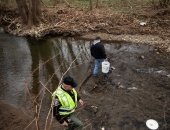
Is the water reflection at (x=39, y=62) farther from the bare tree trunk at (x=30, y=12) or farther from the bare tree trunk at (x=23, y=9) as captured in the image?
the bare tree trunk at (x=23, y=9)

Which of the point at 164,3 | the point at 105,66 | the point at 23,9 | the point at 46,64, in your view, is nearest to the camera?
the point at 105,66

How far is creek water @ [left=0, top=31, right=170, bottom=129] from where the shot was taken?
698 centimetres

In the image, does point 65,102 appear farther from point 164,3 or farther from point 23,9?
point 164,3

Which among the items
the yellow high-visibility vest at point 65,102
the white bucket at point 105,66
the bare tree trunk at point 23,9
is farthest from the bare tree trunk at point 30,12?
the yellow high-visibility vest at point 65,102

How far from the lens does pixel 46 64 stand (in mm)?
8789

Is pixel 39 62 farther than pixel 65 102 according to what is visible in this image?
Yes

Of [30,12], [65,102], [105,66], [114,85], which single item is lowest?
[114,85]

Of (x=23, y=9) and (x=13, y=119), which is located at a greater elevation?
(x=23, y=9)

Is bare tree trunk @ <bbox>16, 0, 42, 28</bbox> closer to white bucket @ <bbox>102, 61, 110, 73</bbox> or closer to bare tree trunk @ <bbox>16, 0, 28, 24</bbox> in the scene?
bare tree trunk @ <bbox>16, 0, 28, 24</bbox>

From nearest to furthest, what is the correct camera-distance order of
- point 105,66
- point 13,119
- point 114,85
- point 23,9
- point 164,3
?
point 13,119 < point 114,85 < point 105,66 < point 23,9 < point 164,3

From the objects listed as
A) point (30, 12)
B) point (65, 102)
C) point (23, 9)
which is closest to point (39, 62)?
point (30, 12)

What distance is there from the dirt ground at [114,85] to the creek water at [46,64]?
15.9 inches

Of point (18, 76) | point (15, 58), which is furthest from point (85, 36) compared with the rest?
point (18, 76)

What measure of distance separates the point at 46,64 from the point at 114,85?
3.60 metres
